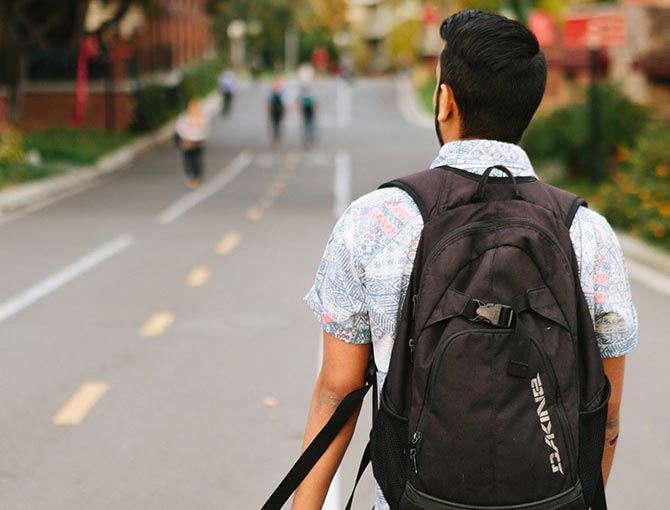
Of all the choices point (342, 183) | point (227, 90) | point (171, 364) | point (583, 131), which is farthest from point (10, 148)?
point (227, 90)

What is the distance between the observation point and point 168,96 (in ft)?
150

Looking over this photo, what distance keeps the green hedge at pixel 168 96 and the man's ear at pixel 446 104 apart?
1448 inches

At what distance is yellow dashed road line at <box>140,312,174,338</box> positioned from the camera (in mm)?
9234

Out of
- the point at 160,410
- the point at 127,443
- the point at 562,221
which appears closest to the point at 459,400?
the point at 562,221

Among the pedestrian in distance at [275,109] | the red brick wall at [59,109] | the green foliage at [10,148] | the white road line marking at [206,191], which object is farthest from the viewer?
the pedestrian in distance at [275,109]

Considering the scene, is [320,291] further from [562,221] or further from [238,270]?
[238,270]

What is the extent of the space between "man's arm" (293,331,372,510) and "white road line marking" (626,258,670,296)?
31.7ft

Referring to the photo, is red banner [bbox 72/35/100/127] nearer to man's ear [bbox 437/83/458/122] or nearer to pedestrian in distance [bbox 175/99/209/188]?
pedestrian in distance [bbox 175/99/209/188]

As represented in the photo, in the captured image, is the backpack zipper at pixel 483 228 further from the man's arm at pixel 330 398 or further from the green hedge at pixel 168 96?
the green hedge at pixel 168 96

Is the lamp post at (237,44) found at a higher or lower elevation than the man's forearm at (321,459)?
lower

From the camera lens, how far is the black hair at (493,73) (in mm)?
2277

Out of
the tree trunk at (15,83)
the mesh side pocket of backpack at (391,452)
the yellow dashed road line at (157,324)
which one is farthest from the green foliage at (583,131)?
the mesh side pocket of backpack at (391,452)

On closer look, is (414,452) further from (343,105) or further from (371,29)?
(371,29)

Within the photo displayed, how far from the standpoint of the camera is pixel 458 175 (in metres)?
2.33
